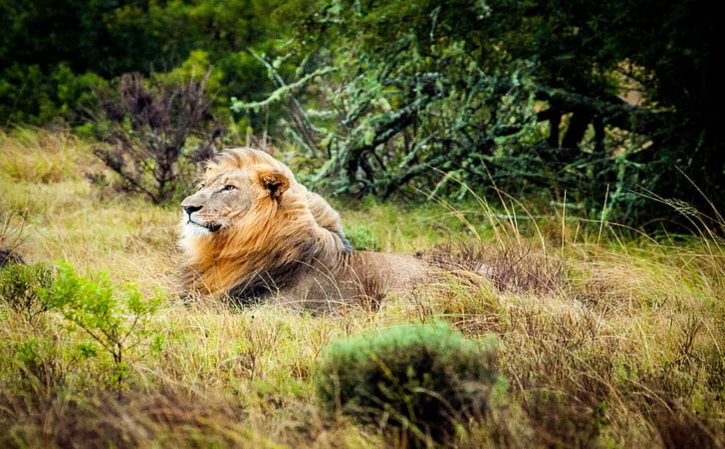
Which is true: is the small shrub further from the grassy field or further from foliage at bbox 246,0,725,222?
foliage at bbox 246,0,725,222

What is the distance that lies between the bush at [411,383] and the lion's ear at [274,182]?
2.23 m

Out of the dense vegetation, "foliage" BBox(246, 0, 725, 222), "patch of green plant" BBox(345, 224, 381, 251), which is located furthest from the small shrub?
"foliage" BBox(246, 0, 725, 222)

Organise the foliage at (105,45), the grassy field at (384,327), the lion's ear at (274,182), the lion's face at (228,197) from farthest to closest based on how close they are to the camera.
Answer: the foliage at (105,45)
the lion's ear at (274,182)
the lion's face at (228,197)
the grassy field at (384,327)

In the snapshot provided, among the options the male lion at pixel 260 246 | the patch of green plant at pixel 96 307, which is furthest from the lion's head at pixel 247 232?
the patch of green plant at pixel 96 307

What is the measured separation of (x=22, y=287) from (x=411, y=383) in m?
2.78

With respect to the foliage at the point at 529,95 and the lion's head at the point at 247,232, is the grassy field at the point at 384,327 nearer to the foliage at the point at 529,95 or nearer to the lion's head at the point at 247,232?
the lion's head at the point at 247,232

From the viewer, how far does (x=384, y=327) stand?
147 inches

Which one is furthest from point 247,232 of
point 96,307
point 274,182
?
point 96,307

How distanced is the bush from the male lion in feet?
6.51

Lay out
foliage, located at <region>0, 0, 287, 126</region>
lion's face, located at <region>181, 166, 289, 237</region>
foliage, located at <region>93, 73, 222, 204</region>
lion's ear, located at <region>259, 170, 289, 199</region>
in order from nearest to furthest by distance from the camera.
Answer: lion's face, located at <region>181, 166, 289, 237</region>
lion's ear, located at <region>259, 170, 289, 199</region>
foliage, located at <region>93, 73, 222, 204</region>
foliage, located at <region>0, 0, 287, 126</region>

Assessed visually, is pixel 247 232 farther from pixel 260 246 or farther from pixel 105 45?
pixel 105 45

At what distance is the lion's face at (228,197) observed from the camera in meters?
4.64

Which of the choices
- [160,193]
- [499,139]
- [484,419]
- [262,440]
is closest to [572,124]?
[499,139]

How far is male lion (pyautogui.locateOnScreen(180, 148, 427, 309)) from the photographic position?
470 centimetres
